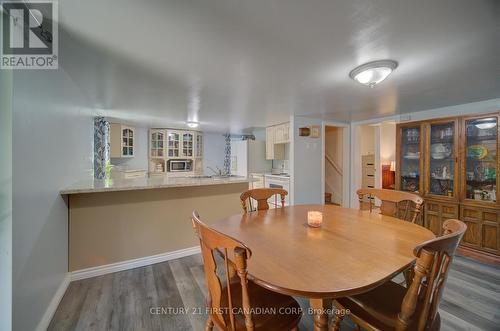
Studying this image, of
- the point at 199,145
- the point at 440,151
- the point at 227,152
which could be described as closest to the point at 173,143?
the point at 199,145

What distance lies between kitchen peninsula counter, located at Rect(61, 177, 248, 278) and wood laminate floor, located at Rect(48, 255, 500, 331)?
19 cm

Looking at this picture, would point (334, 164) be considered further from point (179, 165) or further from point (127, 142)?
point (127, 142)

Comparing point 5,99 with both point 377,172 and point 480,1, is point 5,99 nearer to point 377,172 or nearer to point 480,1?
point 480,1

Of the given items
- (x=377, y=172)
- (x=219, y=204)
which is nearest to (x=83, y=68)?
(x=219, y=204)

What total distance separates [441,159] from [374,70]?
2222 mm

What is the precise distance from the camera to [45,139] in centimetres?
158

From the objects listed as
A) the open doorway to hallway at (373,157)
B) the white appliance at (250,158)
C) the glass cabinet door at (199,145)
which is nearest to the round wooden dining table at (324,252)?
the open doorway to hallway at (373,157)

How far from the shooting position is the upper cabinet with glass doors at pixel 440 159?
2.86m

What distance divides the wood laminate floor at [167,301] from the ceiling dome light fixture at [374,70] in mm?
1985

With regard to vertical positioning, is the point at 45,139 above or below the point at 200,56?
below

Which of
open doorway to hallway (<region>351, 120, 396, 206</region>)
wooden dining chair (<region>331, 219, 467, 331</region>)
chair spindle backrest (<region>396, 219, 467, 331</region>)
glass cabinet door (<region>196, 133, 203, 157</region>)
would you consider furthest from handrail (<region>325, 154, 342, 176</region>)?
chair spindle backrest (<region>396, 219, 467, 331</region>)

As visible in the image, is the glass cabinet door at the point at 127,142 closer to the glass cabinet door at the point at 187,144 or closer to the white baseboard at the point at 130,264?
the glass cabinet door at the point at 187,144

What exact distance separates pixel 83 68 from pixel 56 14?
0.85m

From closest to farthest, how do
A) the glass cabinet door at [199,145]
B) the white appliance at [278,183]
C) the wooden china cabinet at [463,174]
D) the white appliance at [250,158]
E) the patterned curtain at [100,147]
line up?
the wooden china cabinet at [463,174] → the patterned curtain at [100,147] → the white appliance at [278,183] → the white appliance at [250,158] → the glass cabinet door at [199,145]
